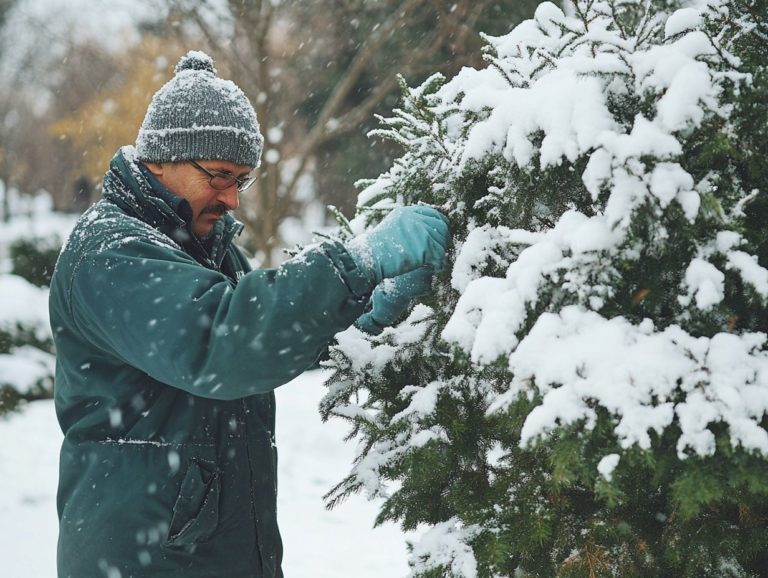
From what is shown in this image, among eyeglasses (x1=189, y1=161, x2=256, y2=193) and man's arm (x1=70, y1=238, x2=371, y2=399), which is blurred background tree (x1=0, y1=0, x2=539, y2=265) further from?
man's arm (x1=70, y1=238, x2=371, y2=399)

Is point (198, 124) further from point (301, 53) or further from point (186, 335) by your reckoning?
point (301, 53)

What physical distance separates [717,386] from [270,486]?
146cm

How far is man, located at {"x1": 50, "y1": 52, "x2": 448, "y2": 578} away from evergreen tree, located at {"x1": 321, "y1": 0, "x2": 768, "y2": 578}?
11.1 inches

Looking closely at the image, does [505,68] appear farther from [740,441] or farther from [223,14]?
[223,14]

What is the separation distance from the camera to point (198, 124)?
2352 millimetres

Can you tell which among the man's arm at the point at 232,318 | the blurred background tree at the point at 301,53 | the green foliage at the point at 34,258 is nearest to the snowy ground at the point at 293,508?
the blurred background tree at the point at 301,53

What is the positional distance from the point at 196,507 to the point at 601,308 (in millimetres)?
1212

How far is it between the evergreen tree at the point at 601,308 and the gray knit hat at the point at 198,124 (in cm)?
71

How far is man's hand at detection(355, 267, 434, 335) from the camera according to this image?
6.43 ft

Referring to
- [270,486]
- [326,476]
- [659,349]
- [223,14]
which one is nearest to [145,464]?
[270,486]

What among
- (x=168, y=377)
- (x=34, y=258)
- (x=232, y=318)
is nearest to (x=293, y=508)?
(x=168, y=377)

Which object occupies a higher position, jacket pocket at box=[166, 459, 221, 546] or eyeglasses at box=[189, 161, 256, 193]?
eyeglasses at box=[189, 161, 256, 193]

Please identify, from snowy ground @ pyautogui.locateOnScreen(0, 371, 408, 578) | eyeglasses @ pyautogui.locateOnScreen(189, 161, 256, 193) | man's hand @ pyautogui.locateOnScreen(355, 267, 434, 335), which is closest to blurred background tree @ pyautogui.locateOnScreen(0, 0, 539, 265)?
snowy ground @ pyautogui.locateOnScreen(0, 371, 408, 578)

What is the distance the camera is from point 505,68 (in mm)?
1758
